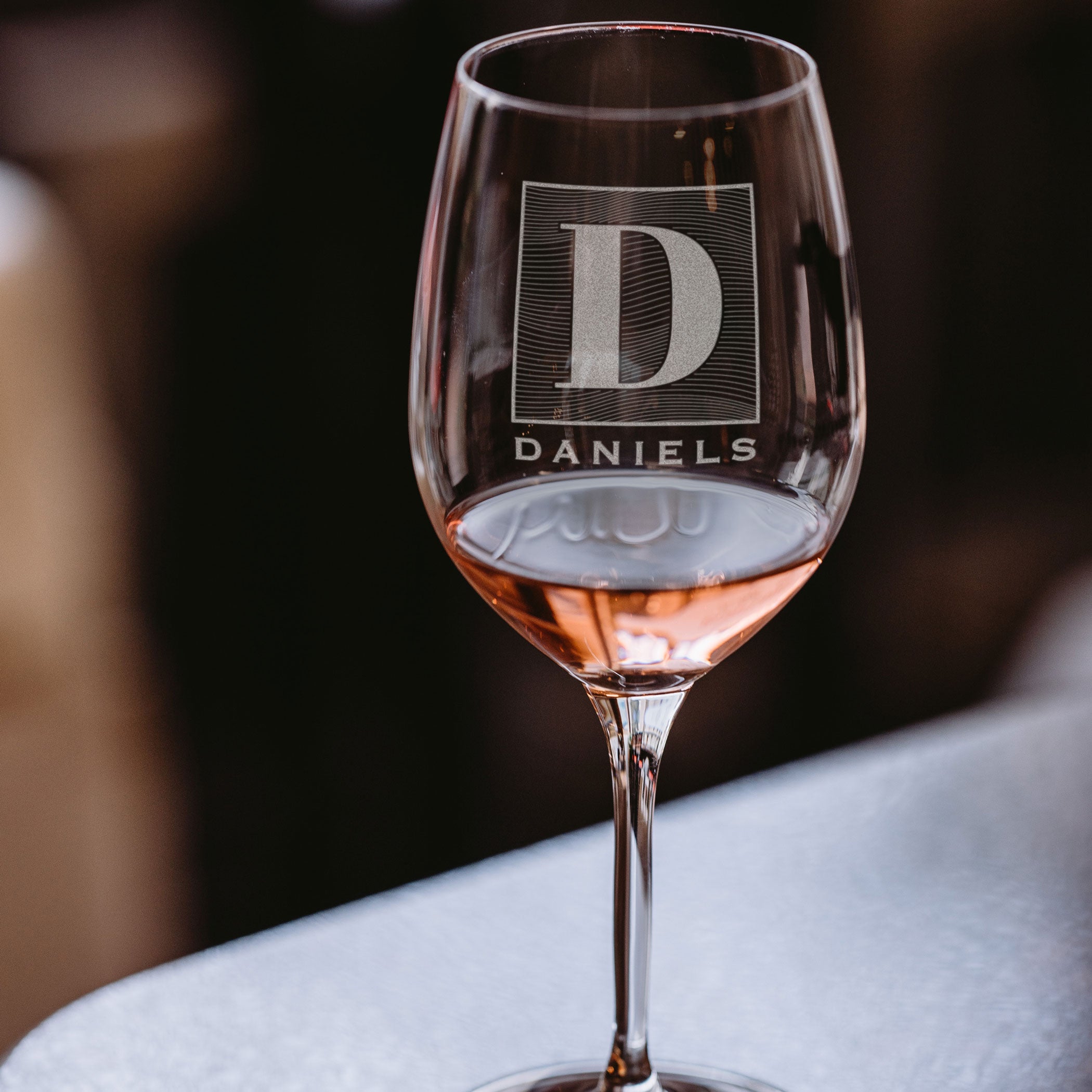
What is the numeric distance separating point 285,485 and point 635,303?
1.19 m

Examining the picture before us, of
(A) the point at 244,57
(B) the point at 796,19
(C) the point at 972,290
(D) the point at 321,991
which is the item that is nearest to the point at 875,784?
(D) the point at 321,991

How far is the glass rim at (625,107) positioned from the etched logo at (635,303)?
0.02 meters

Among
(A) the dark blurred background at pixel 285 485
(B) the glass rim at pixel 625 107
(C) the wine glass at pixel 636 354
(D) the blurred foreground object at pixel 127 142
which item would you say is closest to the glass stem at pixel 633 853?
(C) the wine glass at pixel 636 354

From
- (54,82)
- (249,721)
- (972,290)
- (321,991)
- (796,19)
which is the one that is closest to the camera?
(321,991)

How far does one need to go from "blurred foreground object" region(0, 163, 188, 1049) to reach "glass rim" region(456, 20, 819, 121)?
1017 millimetres

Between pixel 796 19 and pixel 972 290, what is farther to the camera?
pixel 972 290

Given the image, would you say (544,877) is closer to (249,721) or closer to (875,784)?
(875,784)

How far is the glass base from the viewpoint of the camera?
0.38 metres

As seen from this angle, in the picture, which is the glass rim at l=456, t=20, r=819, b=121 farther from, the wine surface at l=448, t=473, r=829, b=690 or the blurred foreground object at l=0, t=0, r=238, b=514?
the blurred foreground object at l=0, t=0, r=238, b=514

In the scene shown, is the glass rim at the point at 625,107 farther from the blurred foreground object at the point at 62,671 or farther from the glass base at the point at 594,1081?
the blurred foreground object at the point at 62,671

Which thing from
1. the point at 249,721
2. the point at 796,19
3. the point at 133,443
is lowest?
the point at 249,721

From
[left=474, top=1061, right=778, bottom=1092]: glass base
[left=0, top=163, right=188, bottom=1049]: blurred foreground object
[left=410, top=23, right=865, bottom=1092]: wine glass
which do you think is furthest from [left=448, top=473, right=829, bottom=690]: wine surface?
[left=0, top=163, right=188, bottom=1049]: blurred foreground object

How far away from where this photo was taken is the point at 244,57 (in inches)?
54.5

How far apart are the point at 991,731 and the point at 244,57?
108 centimetres
